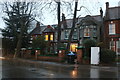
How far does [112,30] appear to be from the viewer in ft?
101

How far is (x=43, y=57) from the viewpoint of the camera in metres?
27.4

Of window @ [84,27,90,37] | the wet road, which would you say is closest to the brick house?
window @ [84,27,90,37]

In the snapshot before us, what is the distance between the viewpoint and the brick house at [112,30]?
2986cm

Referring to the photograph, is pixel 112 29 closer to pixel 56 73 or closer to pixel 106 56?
pixel 106 56

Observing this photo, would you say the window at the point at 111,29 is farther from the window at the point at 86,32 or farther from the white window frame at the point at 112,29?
the window at the point at 86,32

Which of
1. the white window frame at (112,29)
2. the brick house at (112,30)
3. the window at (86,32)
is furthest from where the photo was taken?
the window at (86,32)

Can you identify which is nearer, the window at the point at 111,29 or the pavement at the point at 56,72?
the pavement at the point at 56,72

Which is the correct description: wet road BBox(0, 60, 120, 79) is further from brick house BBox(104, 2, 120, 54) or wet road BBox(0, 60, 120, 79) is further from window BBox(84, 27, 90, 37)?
window BBox(84, 27, 90, 37)

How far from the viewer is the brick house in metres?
29.9

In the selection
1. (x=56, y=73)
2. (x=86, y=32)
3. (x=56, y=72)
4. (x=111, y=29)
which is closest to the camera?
(x=56, y=73)

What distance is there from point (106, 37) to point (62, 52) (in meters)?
11.6

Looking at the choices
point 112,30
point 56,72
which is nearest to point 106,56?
point 56,72

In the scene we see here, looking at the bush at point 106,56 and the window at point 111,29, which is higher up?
the window at point 111,29

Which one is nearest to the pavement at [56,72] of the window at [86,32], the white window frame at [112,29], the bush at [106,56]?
the bush at [106,56]
